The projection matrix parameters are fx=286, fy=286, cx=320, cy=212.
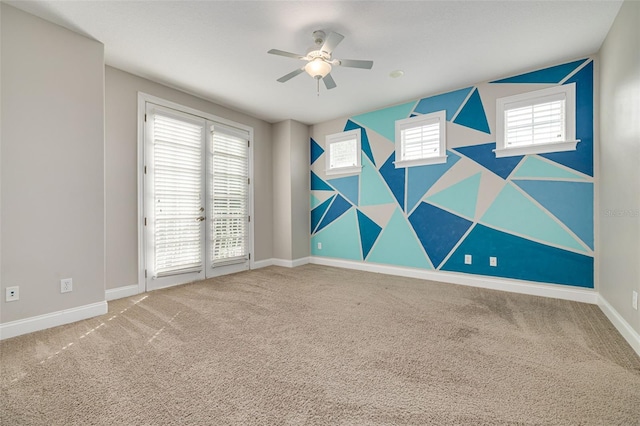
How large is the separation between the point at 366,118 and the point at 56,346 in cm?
494

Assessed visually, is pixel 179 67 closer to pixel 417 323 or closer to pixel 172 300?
pixel 172 300

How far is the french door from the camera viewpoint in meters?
3.89

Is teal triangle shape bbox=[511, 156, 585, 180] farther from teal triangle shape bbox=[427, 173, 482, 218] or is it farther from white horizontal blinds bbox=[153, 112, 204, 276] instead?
white horizontal blinds bbox=[153, 112, 204, 276]

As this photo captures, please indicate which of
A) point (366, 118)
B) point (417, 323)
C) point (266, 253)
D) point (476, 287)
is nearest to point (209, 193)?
point (266, 253)

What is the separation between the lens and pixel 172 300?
346cm

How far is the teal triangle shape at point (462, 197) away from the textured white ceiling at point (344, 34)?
1.40m

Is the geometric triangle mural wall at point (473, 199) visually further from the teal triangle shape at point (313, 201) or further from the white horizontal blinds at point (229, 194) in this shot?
the white horizontal blinds at point (229, 194)

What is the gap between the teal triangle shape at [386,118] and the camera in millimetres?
4699

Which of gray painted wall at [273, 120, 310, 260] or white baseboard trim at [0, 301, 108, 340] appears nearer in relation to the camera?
white baseboard trim at [0, 301, 108, 340]

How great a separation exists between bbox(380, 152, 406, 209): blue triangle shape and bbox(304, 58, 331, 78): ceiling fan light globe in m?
2.33

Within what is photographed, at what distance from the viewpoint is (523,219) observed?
12.2 ft

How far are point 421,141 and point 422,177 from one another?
577mm

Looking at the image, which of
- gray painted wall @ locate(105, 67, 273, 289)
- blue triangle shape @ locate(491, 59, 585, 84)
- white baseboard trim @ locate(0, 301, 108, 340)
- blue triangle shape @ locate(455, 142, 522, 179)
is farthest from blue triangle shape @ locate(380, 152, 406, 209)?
white baseboard trim @ locate(0, 301, 108, 340)

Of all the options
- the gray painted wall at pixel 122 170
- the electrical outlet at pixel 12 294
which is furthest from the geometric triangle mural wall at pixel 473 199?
the electrical outlet at pixel 12 294
